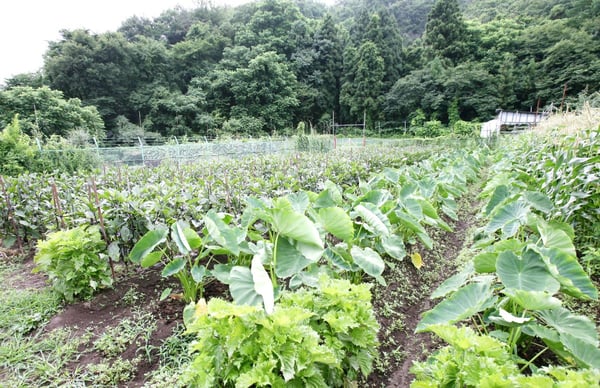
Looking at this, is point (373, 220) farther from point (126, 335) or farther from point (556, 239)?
point (126, 335)

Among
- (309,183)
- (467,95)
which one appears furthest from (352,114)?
(309,183)

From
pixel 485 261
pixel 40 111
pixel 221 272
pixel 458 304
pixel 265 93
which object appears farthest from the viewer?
pixel 265 93

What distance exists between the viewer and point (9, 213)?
3.17m

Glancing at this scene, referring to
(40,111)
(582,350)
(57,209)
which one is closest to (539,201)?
(582,350)

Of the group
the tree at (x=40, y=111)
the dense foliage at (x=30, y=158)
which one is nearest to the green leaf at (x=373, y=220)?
the dense foliage at (x=30, y=158)

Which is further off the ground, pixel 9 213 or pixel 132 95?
pixel 132 95

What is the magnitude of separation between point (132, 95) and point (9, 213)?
2600cm

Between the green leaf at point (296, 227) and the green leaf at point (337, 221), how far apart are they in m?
0.25

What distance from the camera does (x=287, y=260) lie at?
1.66 m

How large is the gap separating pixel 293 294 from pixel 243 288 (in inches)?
9.4

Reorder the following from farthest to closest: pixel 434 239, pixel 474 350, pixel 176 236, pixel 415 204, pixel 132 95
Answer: pixel 132 95 → pixel 434 239 → pixel 415 204 → pixel 176 236 → pixel 474 350

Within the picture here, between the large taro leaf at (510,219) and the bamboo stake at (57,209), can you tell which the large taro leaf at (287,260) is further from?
the bamboo stake at (57,209)

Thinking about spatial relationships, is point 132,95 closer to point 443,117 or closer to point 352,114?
point 352,114

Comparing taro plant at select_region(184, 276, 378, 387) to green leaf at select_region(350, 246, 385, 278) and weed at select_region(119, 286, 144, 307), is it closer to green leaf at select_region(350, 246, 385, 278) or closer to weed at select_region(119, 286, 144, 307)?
green leaf at select_region(350, 246, 385, 278)
